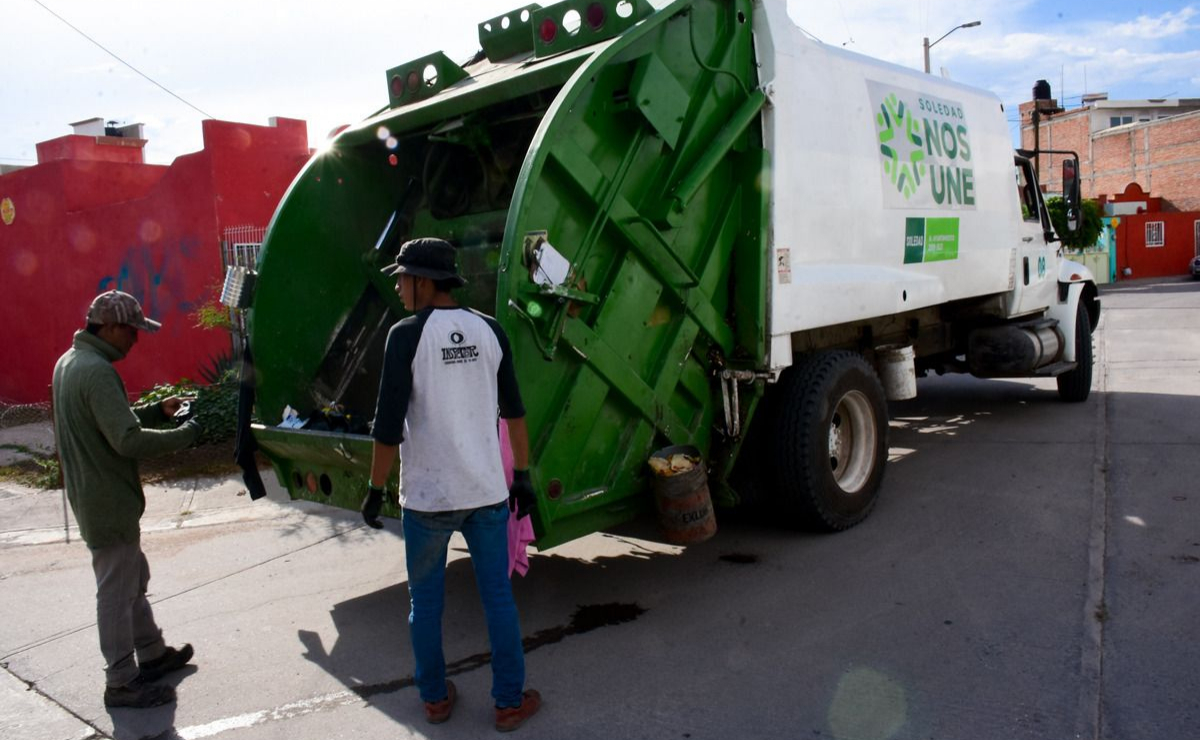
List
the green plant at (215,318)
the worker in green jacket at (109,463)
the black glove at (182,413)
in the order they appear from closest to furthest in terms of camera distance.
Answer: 1. the worker in green jacket at (109,463)
2. the black glove at (182,413)
3. the green plant at (215,318)

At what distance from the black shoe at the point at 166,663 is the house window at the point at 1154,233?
43.1 meters

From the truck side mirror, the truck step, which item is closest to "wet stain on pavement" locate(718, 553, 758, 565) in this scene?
the truck step

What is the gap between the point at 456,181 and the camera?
5.58 m

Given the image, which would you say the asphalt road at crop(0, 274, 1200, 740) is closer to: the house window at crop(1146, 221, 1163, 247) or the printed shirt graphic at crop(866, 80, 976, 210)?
the printed shirt graphic at crop(866, 80, 976, 210)

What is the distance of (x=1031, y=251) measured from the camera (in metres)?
Result: 8.55

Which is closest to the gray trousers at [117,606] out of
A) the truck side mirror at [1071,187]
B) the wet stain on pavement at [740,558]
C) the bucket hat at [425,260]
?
the bucket hat at [425,260]

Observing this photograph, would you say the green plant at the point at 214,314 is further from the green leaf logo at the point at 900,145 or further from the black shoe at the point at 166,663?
the green leaf logo at the point at 900,145

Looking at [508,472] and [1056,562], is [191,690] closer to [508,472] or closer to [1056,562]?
[508,472]

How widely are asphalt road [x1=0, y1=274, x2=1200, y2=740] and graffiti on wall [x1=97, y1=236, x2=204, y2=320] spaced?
4.78 meters

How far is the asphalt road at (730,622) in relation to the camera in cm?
351

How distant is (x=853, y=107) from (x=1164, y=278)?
38919 mm

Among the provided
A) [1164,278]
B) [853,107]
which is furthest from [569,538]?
[1164,278]

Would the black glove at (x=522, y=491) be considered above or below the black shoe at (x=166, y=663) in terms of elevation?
above

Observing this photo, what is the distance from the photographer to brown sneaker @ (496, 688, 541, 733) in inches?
136
